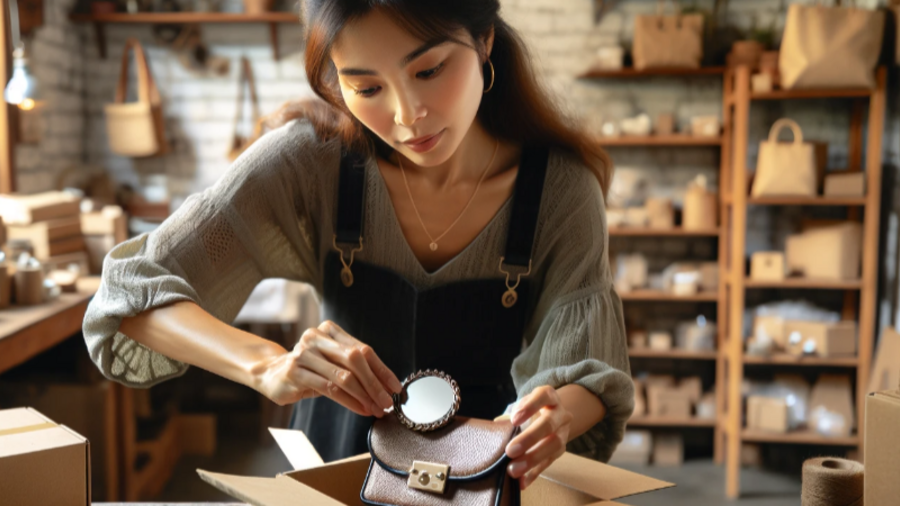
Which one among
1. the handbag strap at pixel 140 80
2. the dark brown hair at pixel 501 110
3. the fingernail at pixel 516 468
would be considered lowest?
the fingernail at pixel 516 468

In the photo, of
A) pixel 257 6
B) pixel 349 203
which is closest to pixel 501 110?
pixel 349 203

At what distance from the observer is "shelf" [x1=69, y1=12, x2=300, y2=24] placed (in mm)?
4707

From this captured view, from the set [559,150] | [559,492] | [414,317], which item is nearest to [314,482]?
[559,492]

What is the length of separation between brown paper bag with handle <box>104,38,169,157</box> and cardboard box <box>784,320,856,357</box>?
376 cm

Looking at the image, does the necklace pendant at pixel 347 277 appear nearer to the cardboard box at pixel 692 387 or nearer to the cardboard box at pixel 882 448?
the cardboard box at pixel 882 448

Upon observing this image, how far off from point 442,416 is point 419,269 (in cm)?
55

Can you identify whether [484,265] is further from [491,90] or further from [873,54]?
[873,54]

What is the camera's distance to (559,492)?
44.1 inches

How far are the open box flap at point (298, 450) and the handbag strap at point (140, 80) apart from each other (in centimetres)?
395

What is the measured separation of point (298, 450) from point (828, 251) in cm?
388

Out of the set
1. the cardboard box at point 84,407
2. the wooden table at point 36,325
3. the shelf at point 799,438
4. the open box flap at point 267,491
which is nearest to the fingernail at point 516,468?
the open box flap at point 267,491

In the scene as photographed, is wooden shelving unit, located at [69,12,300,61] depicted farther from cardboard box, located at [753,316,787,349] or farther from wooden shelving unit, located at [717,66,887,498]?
cardboard box, located at [753,316,787,349]

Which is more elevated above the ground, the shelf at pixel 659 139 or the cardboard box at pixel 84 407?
the shelf at pixel 659 139

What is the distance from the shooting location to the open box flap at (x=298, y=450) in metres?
1.17
